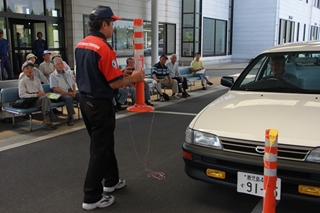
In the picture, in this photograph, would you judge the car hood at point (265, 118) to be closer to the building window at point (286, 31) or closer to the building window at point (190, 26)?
the building window at point (190, 26)

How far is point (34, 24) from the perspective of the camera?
13859 mm

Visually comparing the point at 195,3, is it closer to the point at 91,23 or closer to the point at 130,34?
the point at 130,34

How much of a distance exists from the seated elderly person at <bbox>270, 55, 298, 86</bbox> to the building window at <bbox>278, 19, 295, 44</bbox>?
99.1 feet

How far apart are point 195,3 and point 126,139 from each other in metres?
18.9

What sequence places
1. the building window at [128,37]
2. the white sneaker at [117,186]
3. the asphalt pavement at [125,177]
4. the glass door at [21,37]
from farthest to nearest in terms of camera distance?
the building window at [128,37] < the glass door at [21,37] < the white sneaker at [117,186] < the asphalt pavement at [125,177]

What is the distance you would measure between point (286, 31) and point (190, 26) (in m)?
15.8

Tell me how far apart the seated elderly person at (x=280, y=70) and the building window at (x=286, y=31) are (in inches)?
1189

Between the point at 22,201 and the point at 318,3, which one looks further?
the point at 318,3

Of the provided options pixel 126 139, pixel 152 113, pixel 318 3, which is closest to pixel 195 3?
pixel 152 113

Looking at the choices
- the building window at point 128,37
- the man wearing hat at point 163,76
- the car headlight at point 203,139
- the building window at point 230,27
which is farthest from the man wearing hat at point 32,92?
the building window at point 230,27

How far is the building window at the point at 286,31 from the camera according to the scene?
32.5 meters

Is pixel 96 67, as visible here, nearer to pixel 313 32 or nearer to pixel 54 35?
pixel 54 35

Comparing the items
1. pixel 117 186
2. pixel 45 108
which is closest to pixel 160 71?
pixel 45 108

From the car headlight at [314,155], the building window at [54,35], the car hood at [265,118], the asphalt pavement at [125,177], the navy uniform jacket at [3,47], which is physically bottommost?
the asphalt pavement at [125,177]
